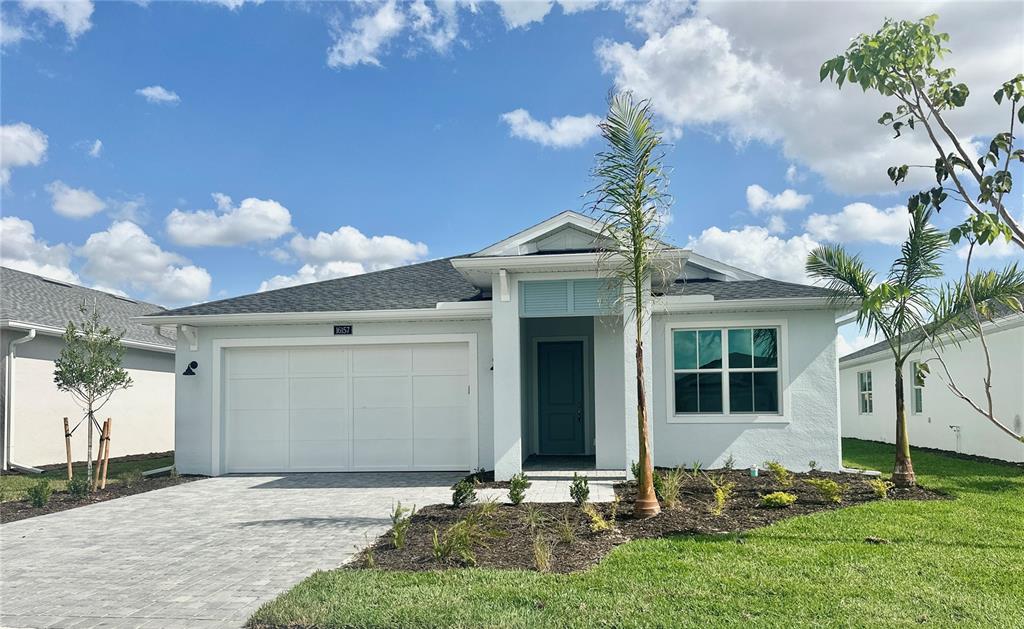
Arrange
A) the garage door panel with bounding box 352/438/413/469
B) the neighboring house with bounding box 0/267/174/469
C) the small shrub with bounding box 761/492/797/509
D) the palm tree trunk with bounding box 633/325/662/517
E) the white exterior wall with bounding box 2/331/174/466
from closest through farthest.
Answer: the palm tree trunk with bounding box 633/325/662/517
the small shrub with bounding box 761/492/797/509
the garage door panel with bounding box 352/438/413/469
the neighboring house with bounding box 0/267/174/469
the white exterior wall with bounding box 2/331/174/466

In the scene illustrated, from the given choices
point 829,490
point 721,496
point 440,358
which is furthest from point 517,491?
point 440,358

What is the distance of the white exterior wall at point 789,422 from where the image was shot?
12172 millimetres

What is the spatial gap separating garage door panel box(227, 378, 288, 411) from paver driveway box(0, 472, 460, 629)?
1.96 meters

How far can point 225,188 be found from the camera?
18.4m

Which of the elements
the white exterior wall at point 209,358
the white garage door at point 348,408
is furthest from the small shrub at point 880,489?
the white garage door at point 348,408

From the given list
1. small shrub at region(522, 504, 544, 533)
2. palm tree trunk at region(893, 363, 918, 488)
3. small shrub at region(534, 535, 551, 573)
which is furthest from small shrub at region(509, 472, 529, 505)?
palm tree trunk at region(893, 363, 918, 488)

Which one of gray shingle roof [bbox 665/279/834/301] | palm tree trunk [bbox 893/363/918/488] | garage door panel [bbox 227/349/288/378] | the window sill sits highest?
gray shingle roof [bbox 665/279/834/301]

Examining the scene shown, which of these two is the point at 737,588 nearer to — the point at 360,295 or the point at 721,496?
the point at 721,496

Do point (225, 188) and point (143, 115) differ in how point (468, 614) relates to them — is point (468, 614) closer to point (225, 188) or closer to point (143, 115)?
point (143, 115)

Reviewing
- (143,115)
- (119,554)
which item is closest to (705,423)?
(119,554)

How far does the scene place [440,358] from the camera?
13.2 m

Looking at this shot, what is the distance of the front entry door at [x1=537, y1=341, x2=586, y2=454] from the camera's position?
49.6 feet

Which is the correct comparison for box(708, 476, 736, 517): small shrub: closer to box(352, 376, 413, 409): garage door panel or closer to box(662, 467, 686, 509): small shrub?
box(662, 467, 686, 509): small shrub

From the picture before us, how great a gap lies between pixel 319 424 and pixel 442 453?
2430mm
